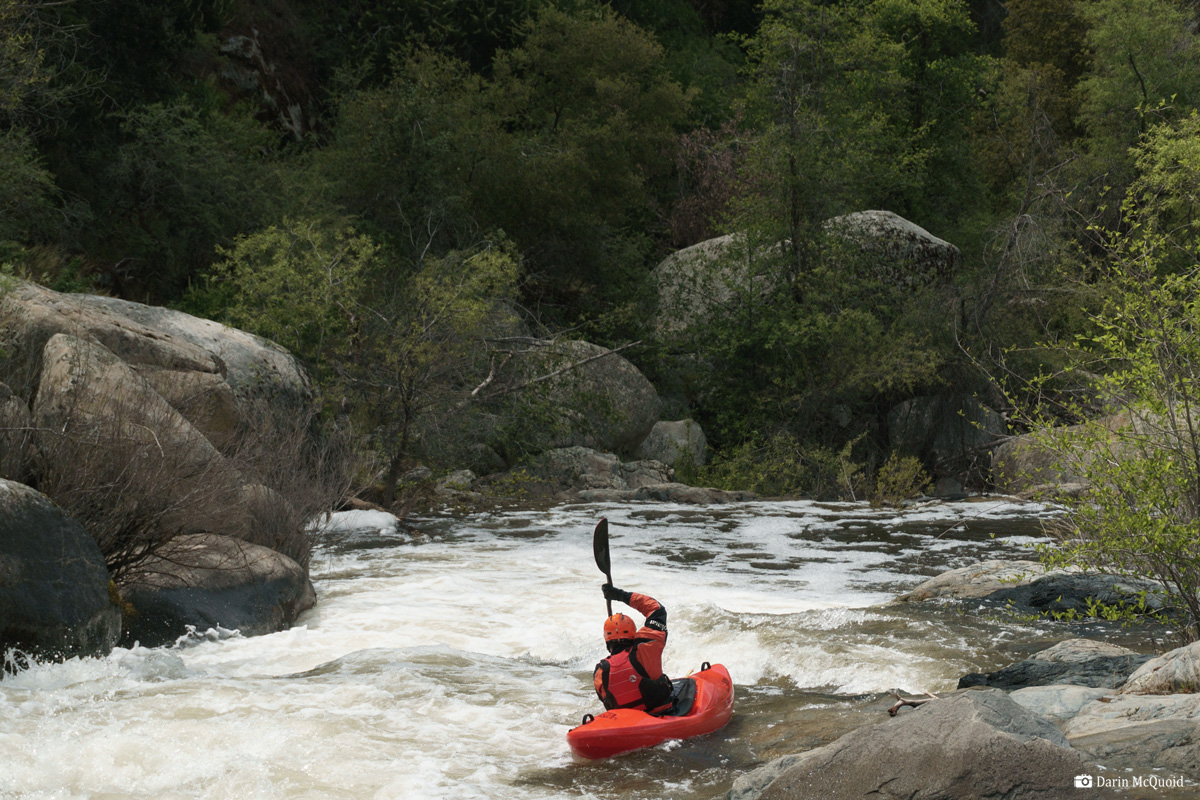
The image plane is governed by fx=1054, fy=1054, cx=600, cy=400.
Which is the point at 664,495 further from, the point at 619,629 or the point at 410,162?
the point at 619,629

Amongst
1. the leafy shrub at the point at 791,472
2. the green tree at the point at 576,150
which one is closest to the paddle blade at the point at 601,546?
the leafy shrub at the point at 791,472

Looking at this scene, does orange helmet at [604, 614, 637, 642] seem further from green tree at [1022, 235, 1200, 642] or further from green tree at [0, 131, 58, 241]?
green tree at [0, 131, 58, 241]

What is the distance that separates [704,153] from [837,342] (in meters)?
8.43

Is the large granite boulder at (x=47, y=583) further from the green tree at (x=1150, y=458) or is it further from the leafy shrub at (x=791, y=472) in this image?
the leafy shrub at (x=791, y=472)

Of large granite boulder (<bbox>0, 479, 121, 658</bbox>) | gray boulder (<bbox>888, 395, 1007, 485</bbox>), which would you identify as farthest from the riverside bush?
large granite boulder (<bbox>0, 479, 121, 658</bbox>)

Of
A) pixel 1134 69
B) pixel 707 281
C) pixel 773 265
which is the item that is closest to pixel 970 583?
pixel 773 265

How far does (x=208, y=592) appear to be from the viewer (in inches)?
317

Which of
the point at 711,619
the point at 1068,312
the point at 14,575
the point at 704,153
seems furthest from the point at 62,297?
the point at 704,153

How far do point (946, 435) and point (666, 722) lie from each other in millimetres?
13485

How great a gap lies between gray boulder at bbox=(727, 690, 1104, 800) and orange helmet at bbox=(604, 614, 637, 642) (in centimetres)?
145

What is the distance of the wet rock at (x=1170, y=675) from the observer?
513 centimetres

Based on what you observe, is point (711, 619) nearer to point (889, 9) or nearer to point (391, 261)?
point (391, 261)

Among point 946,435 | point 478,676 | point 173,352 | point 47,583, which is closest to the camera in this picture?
point 47,583

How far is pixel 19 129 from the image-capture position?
15195 mm
